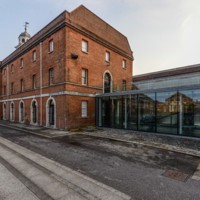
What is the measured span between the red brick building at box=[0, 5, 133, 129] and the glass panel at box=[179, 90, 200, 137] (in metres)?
5.71

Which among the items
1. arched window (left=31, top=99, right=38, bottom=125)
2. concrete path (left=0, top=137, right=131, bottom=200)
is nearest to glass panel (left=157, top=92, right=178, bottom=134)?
concrete path (left=0, top=137, right=131, bottom=200)

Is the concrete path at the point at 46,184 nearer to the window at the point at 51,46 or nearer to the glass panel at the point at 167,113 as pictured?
the glass panel at the point at 167,113

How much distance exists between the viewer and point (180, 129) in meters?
10.6

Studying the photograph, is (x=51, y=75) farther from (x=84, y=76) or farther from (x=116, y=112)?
(x=116, y=112)

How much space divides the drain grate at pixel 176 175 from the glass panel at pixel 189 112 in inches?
245

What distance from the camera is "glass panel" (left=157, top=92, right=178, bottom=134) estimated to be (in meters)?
11.1

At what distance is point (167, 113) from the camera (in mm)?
11500

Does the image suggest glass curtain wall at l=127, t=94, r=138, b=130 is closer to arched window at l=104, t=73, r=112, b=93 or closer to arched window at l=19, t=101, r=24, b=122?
arched window at l=104, t=73, r=112, b=93

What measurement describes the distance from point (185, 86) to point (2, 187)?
1103cm

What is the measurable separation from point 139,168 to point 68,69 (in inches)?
435

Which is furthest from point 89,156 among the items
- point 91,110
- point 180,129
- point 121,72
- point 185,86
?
point 121,72

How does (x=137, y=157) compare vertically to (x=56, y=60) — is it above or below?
below

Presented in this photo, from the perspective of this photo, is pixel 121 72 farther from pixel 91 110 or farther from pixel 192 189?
pixel 192 189

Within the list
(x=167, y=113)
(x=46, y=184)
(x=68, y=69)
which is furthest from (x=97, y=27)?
(x=46, y=184)
